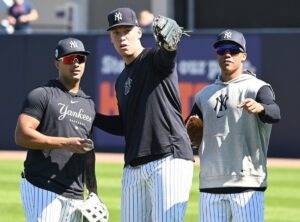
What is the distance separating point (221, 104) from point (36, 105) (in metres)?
1.35

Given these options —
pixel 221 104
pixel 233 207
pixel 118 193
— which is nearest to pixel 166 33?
pixel 221 104

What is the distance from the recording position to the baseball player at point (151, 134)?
6430 mm

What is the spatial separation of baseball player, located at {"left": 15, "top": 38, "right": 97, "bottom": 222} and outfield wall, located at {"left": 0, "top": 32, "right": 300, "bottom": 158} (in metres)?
10.9

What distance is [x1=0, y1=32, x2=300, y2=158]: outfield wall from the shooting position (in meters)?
17.1

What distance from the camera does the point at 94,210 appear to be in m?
6.59

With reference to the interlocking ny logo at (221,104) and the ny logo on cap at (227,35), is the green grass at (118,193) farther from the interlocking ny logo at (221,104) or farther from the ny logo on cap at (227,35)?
the ny logo on cap at (227,35)

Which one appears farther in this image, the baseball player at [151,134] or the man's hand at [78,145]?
the baseball player at [151,134]

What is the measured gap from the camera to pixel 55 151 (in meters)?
6.45

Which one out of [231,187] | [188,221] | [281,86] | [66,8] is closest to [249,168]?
[231,187]

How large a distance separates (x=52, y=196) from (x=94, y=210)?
36 centimetres

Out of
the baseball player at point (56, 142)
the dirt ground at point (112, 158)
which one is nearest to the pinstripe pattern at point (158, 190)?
the baseball player at point (56, 142)

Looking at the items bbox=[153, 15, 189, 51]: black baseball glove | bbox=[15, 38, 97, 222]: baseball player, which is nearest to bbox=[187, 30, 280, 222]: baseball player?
bbox=[153, 15, 189, 51]: black baseball glove

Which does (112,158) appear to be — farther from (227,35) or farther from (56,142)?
(56,142)

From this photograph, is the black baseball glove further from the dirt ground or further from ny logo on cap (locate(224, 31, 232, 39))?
the dirt ground
